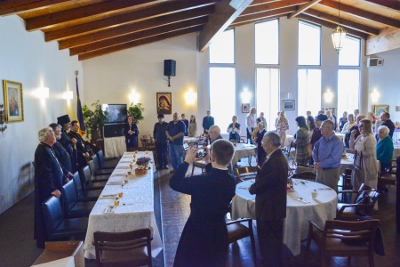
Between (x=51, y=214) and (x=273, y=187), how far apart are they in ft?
7.68

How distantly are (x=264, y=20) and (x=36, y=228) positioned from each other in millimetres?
11670

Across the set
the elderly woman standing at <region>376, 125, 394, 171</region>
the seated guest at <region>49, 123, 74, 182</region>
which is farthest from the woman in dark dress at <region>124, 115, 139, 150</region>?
the elderly woman standing at <region>376, 125, 394, 171</region>

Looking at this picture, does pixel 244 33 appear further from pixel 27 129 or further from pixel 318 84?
pixel 27 129

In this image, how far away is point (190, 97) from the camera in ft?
38.3

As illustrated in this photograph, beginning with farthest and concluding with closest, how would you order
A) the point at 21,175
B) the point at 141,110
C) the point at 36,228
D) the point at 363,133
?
the point at 141,110, the point at 21,175, the point at 363,133, the point at 36,228

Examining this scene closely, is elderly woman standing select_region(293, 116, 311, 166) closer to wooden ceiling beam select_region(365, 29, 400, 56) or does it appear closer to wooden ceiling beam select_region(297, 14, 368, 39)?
wooden ceiling beam select_region(365, 29, 400, 56)

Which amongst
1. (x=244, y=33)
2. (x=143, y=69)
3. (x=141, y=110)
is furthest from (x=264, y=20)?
(x=141, y=110)

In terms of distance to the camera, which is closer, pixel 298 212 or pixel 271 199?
pixel 271 199

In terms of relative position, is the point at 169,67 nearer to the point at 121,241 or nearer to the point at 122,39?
the point at 122,39

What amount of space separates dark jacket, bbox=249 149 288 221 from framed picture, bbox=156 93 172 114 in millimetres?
8906

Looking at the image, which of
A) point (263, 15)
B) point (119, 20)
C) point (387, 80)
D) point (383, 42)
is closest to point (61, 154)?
point (119, 20)

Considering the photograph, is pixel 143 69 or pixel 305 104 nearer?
pixel 143 69

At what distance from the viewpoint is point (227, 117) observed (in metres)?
12.8

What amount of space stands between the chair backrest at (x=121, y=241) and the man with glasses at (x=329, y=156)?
288cm
